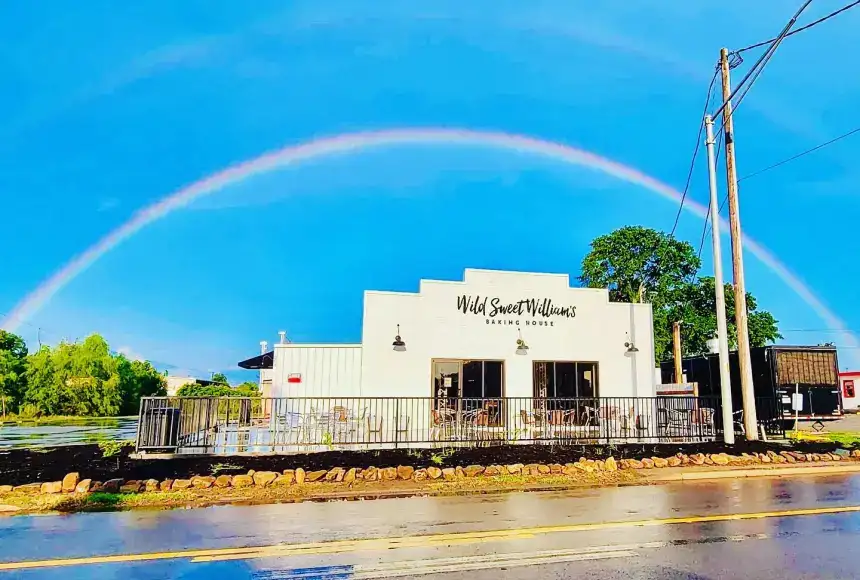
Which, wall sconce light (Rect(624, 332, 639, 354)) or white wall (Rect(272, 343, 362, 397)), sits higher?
wall sconce light (Rect(624, 332, 639, 354))

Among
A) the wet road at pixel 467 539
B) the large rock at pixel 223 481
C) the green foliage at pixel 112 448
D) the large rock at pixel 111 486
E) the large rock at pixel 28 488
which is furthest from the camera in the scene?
the green foliage at pixel 112 448

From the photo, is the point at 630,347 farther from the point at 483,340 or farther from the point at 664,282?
the point at 664,282

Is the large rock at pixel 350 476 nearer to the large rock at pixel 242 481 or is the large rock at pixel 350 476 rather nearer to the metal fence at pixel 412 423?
the large rock at pixel 242 481

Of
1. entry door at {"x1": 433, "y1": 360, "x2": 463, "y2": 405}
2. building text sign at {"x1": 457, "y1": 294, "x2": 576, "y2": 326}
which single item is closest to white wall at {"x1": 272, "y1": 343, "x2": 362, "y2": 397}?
entry door at {"x1": 433, "y1": 360, "x2": 463, "y2": 405}

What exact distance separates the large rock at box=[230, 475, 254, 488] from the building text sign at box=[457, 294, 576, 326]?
853 cm

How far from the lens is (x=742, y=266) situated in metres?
16.0

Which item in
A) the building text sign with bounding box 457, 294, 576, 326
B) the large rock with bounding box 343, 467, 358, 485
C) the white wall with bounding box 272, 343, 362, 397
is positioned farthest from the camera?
the building text sign with bounding box 457, 294, 576, 326

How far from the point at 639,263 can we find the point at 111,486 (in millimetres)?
44889

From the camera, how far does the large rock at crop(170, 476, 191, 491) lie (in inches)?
375

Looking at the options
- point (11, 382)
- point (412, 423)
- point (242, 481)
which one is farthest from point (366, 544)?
point (11, 382)

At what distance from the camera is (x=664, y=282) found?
47812 mm

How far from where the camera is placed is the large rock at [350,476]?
10375 millimetres

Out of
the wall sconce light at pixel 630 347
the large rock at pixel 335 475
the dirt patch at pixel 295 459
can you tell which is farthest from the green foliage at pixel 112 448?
the wall sconce light at pixel 630 347

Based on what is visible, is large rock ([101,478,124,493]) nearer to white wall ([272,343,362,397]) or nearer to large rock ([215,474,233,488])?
large rock ([215,474,233,488])
